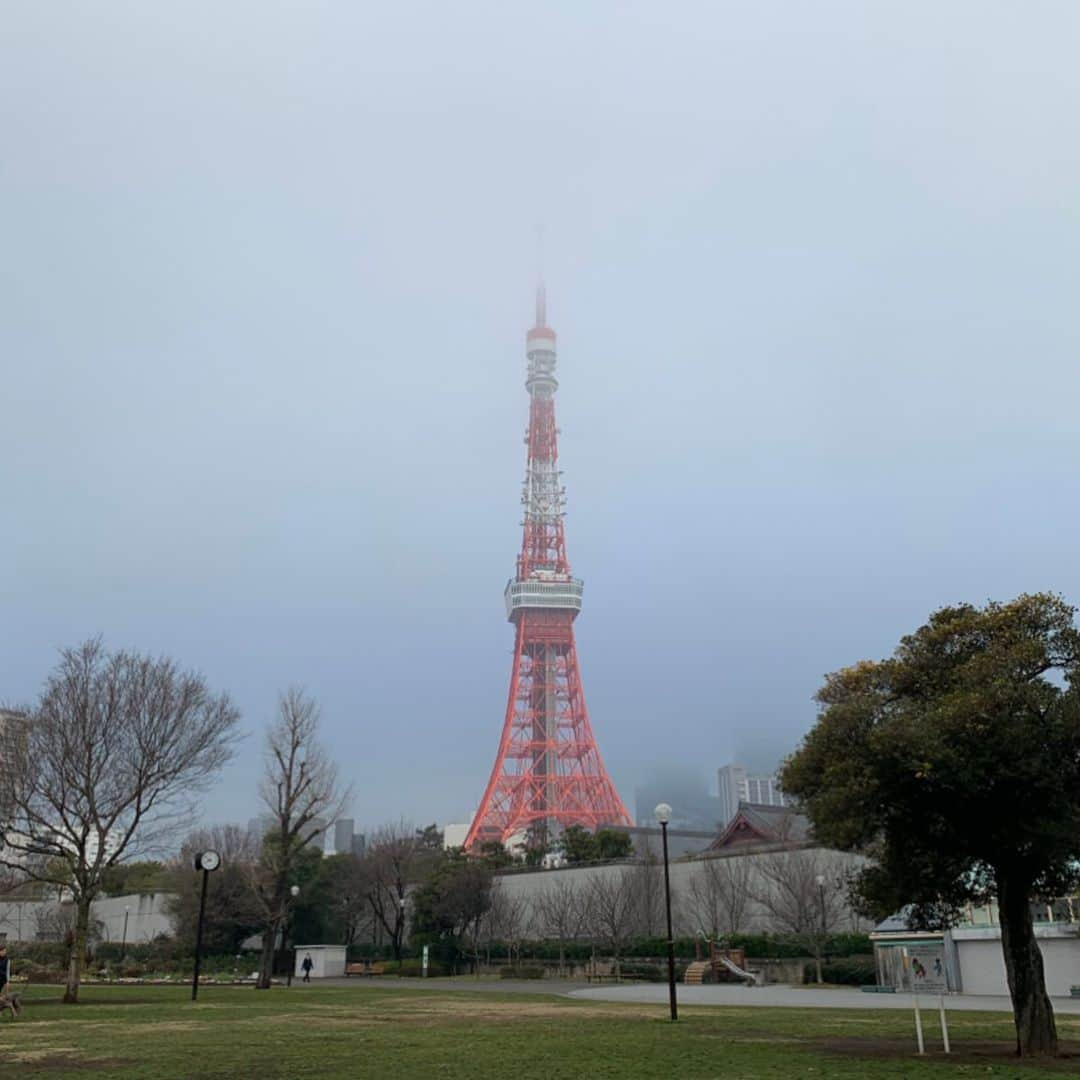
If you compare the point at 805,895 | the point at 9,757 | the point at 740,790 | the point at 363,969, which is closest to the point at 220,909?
the point at 363,969

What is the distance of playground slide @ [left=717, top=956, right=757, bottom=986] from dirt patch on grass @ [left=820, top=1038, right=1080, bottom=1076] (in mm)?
20065

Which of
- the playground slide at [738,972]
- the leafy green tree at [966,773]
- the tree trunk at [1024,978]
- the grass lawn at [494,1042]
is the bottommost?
the playground slide at [738,972]

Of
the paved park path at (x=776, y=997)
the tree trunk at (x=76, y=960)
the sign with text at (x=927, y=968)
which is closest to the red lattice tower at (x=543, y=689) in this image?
the paved park path at (x=776, y=997)

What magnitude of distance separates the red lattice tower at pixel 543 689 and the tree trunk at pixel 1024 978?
167 feet

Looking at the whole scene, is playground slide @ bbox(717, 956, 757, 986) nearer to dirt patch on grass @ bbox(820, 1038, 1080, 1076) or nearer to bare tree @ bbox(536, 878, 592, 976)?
bare tree @ bbox(536, 878, 592, 976)

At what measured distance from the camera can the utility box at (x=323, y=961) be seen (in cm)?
4370

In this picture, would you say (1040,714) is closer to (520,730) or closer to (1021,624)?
(1021,624)

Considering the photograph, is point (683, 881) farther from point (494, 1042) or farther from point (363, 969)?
point (494, 1042)

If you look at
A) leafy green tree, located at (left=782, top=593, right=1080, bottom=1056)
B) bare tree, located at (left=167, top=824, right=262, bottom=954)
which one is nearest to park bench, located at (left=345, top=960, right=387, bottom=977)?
bare tree, located at (left=167, top=824, right=262, bottom=954)

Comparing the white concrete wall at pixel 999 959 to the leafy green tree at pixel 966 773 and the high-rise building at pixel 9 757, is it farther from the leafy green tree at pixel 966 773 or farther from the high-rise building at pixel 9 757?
the high-rise building at pixel 9 757

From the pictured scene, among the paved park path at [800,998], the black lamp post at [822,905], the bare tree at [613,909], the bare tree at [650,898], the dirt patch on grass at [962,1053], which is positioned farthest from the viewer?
the bare tree at [650,898]

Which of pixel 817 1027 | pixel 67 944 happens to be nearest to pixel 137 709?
pixel 817 1027

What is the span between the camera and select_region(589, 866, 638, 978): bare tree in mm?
42906

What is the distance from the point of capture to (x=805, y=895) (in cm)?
3625
